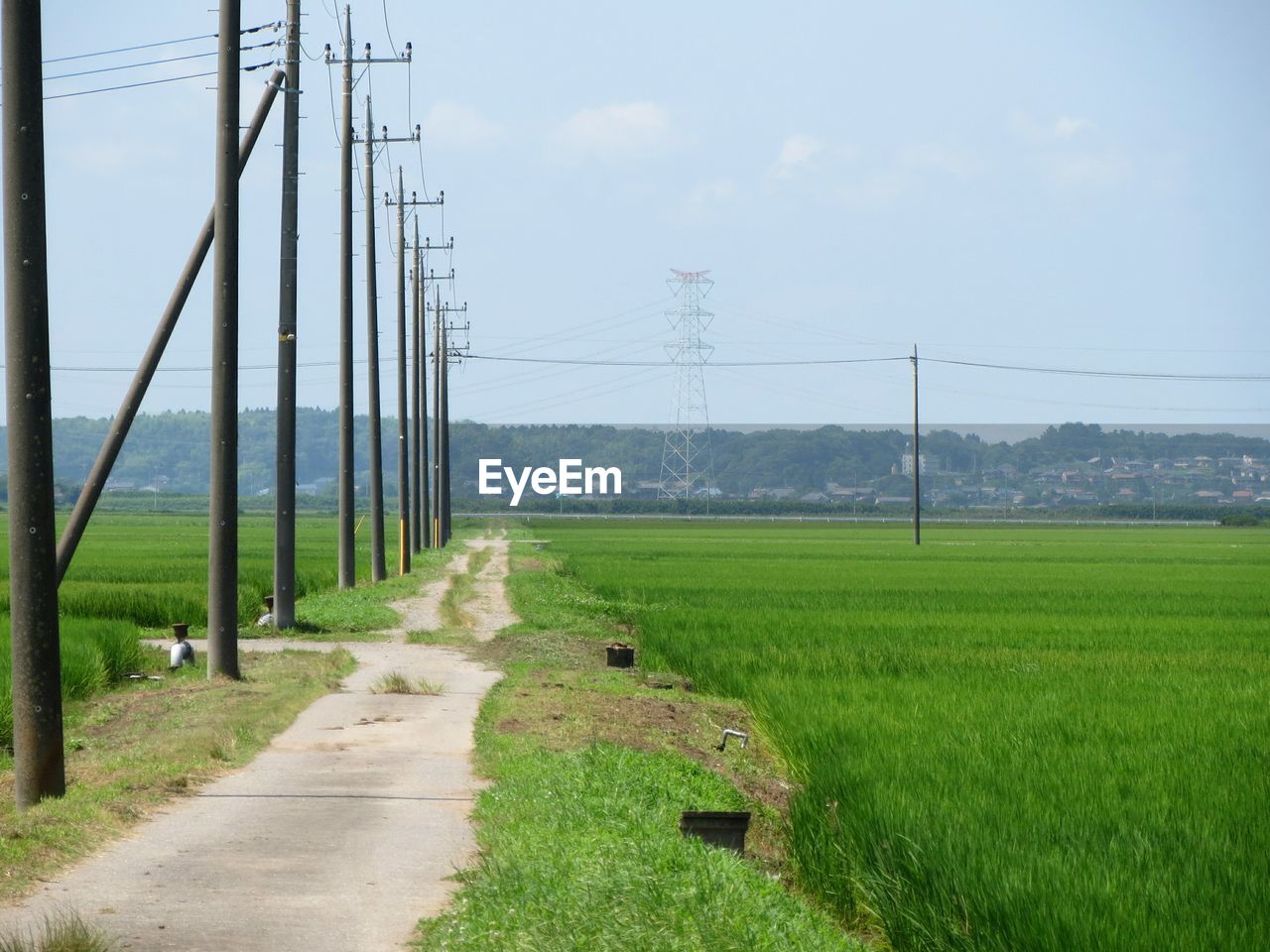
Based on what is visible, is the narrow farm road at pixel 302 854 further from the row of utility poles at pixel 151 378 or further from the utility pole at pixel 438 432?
the utility pole at pixel 438 432

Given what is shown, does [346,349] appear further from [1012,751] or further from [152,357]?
[1012,751]

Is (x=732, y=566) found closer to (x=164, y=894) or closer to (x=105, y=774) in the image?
(x=105, y=774)

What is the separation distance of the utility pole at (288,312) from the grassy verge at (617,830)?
581 centimetres

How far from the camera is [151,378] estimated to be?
19.4 meters

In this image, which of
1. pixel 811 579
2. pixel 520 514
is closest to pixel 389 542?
pixel 811 579

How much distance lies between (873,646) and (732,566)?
95.1ft

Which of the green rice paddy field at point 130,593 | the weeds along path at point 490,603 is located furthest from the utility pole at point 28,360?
the weeds along path at point 490,603

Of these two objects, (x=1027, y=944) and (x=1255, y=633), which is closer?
(x=1027, y=944)

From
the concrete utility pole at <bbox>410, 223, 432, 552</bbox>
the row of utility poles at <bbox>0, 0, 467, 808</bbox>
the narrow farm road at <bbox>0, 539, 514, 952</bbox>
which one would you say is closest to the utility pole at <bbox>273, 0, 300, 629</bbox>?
the row of utility poles at <bbox>0, 0, 467, 808</bbox>

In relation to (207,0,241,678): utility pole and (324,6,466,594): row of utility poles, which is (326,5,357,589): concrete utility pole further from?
(207,0,241,678): utility pole

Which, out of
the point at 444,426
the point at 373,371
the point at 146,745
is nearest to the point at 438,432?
the point at 444,426

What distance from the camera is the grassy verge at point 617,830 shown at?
23.5 ft

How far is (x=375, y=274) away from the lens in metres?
37.1

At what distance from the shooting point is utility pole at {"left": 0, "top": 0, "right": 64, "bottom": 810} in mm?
→ 9930
